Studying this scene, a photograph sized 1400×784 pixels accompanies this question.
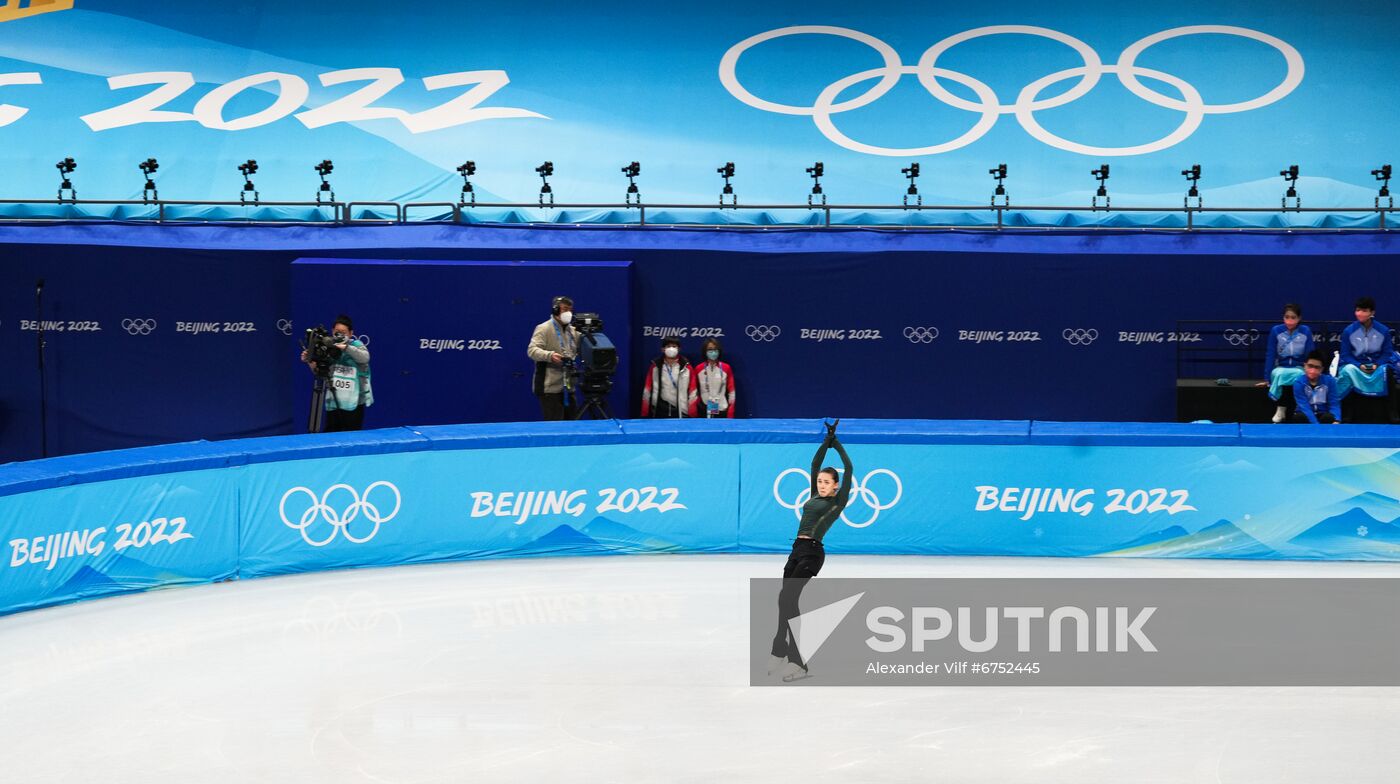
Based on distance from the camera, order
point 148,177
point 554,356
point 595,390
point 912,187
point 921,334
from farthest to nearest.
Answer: point 148,177 < point 912,187 < point 921,334 < point 595,390 < point 554,356

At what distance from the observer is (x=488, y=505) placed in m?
13.1

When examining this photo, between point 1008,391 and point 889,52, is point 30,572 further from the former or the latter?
point 889,52

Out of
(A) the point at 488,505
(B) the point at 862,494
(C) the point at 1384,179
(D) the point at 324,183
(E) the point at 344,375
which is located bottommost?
(A) the point at 488,505

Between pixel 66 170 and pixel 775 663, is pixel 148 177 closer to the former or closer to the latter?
pixel 66 170

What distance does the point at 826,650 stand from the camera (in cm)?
1025

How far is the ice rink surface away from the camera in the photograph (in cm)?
796

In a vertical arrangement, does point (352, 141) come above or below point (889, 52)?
below

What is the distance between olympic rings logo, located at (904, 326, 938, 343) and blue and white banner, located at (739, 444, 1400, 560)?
4.86 metres

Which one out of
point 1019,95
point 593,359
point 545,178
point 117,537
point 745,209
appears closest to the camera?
point 117,537

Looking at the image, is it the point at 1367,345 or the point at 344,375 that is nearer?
the point at 344,375

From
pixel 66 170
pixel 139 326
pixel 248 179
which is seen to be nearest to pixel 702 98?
pixel 248 179

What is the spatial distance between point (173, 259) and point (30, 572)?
7.24m

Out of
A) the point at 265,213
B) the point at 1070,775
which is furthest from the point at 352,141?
the point at 1070,775

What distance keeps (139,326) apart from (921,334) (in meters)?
9.52
